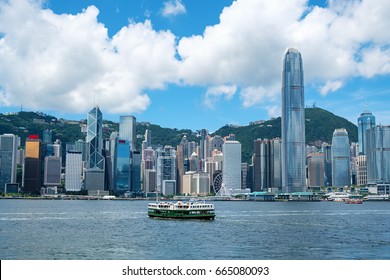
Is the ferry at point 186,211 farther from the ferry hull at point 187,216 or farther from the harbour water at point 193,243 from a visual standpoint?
the harbour water at point 193,243

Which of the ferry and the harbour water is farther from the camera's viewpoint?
A: the ferry

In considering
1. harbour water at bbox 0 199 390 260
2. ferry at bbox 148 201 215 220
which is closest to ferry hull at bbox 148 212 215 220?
ferry at bbox 148 201 215 220

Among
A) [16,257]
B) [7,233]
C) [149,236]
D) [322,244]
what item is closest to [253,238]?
[322,244]

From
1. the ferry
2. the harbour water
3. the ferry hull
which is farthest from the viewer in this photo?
the ferry

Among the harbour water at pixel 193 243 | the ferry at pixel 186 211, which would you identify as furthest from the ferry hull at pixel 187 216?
the harbour water at pixel 193 243

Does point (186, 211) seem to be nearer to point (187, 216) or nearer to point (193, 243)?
point (187, 216)

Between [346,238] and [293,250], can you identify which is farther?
[346,238]

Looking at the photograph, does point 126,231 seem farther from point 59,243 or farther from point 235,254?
point 235,254

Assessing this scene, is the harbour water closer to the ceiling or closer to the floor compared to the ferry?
closer to the floor

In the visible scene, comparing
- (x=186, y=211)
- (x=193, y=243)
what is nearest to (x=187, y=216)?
(x=186, y=211)

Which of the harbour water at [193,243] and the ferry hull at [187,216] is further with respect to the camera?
the ferry hull at [187,216]

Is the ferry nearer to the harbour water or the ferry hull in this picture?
the ferry hull
